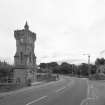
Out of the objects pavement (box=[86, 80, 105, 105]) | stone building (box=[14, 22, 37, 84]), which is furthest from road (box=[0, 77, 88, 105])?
stone building (box=[14, 22, 37, 84])

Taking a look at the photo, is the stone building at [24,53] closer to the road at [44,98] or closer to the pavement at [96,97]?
the road at [44,98]

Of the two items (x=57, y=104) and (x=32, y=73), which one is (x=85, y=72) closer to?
(x=32, y=73)

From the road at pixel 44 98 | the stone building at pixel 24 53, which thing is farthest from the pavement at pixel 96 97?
the stone building at pixel 24 53

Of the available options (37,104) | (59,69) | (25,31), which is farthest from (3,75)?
(59,69)

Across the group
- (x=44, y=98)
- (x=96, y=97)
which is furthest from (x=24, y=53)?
(x=44, y=98)

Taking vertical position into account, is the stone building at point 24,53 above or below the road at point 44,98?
above

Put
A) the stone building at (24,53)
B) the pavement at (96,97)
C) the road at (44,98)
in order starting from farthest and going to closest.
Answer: the stone building at (24,53) < the pavement at (96,97) < the road at (44,98)

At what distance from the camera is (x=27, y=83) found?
3062cm

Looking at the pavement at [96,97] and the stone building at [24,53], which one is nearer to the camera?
the pavement at [96,97]

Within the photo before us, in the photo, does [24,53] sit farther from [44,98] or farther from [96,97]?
[44,98]

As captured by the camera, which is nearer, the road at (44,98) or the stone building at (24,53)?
the road at (44,98)

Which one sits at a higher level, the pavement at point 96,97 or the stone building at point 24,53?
the stone building at point 24,53

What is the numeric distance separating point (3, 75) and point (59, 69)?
112130 mm

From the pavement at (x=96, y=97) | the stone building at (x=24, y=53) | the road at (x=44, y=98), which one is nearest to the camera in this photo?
the road at (x=44, y=98)
